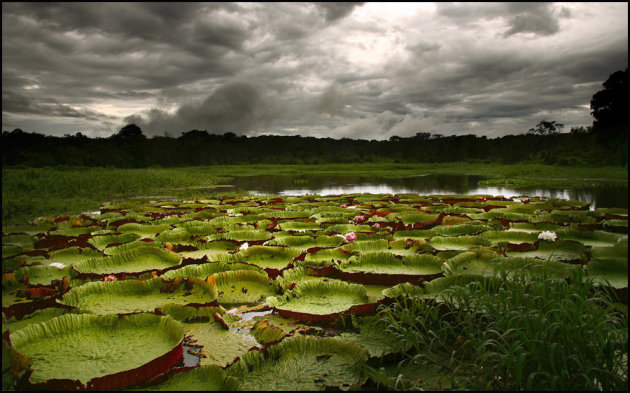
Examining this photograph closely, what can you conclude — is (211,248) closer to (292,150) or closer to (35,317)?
(35,317)

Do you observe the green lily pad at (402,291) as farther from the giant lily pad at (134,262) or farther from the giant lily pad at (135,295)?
the giant lily pad at (134,262)

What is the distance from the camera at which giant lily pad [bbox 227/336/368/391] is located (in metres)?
1.69

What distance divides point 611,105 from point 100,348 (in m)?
29.9

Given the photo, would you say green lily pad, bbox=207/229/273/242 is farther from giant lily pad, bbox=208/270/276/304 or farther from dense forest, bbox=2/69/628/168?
dense forest, bbox=2/69/628/168

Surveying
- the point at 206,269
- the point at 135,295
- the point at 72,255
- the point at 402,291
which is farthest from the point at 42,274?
the point at 402,291

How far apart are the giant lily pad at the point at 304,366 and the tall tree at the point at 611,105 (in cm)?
2742

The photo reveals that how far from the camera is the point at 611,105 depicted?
24266mm

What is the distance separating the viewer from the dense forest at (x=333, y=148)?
2189cm

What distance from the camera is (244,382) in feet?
5.56

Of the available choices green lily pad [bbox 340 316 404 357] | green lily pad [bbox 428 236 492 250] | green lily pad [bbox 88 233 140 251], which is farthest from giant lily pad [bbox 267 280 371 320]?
green lily pad [bbox 88 233 140 251]

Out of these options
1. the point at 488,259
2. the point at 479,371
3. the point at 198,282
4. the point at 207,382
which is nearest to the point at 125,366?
the point at 207,382

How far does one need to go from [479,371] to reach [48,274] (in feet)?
10.2

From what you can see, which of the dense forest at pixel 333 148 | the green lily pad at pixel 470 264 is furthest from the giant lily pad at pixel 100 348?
the dense forest at pixel 333 148

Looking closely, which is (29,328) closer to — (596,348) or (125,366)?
(125,366)
